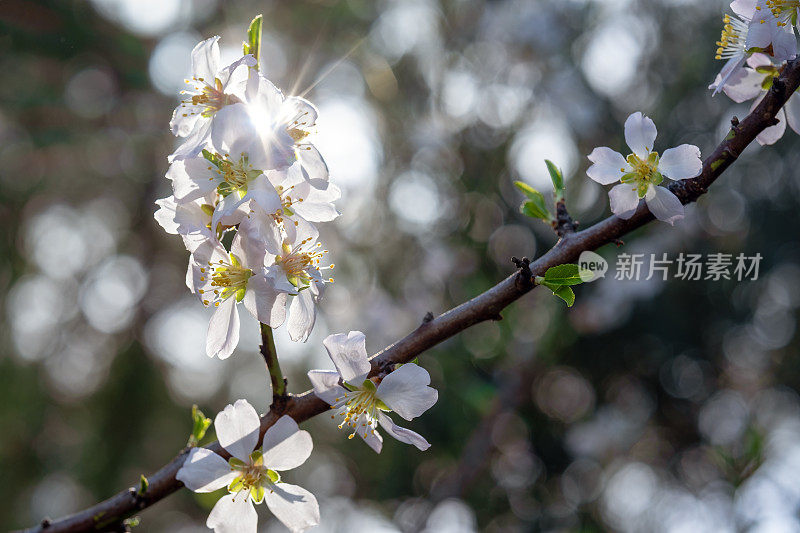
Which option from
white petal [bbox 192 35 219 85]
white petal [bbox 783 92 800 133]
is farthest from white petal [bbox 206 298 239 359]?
white petal [bbox 783 92 800 133]

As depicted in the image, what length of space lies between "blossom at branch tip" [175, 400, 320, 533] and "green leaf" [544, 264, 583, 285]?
37cm

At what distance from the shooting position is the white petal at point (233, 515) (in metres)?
0.89

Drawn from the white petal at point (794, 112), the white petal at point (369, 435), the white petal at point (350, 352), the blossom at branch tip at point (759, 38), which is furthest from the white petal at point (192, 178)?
the white petal at point (794, 112)

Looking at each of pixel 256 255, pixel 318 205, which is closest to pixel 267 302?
pixel 256 255

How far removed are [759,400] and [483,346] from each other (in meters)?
1.88

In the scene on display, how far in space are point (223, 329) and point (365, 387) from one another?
233 millimetres

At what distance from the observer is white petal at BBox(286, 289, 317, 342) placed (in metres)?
0.90

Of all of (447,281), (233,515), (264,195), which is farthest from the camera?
(447,281)

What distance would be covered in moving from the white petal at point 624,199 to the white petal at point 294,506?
1.96 ft

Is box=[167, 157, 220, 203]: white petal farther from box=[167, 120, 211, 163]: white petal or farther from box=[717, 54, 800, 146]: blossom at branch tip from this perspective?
box=[717, 54, 800, 146]: blossom at branch tip

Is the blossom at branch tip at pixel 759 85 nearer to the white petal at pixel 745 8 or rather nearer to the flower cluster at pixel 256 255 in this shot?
the white petal at pixel 745 8

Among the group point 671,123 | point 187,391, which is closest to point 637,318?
point 671,123

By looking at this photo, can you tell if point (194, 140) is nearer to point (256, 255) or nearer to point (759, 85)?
point (256, 255)

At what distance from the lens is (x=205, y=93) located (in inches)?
35.8
